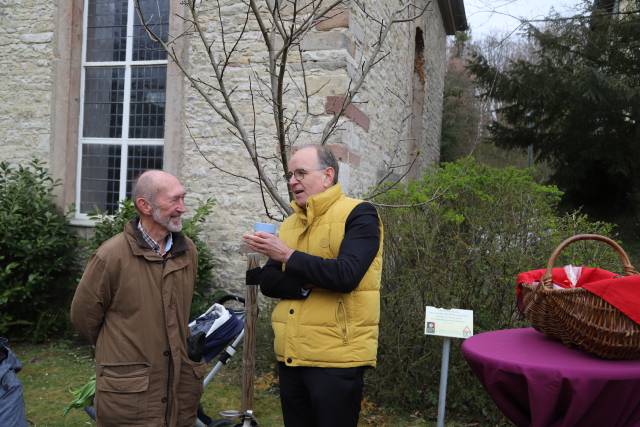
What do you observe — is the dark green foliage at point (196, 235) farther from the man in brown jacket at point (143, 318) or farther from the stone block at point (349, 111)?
the man in brown jacket at point (143, 318)

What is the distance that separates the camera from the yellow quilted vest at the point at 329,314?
7.76 ft

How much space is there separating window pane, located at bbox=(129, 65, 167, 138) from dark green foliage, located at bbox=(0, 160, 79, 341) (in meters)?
1.27

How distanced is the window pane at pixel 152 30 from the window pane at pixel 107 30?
182 millimetres

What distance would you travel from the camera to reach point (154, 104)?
23.6 feet

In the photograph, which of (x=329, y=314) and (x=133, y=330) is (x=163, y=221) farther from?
(x=329, y=314)

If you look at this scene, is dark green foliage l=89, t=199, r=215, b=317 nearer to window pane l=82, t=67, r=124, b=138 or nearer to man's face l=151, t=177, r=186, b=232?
window pane l=82, t=67, r=124, b=138

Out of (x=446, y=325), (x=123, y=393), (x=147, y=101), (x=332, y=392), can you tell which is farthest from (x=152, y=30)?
(x=332, y=392)

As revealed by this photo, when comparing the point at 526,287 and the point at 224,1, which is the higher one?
the point at 224,1

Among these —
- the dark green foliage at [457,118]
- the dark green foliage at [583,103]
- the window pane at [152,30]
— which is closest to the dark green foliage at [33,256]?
the window pane at [152,30]

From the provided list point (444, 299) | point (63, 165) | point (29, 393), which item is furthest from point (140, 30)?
point (444, 299)

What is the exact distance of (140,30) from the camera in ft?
24.0

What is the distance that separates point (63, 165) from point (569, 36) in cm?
1022

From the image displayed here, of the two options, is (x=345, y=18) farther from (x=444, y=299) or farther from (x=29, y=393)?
(x=29, y=393)

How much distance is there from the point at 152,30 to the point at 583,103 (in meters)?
8.78
